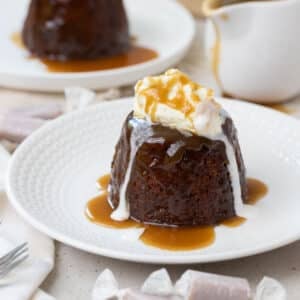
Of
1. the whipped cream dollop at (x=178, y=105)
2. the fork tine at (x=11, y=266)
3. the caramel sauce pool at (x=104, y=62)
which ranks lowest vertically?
the caramel sauce pool at (x=104, y=62)

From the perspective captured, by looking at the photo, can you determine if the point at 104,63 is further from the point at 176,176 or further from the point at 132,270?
the point at 132,270

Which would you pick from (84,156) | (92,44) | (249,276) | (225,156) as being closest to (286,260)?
(249,276)

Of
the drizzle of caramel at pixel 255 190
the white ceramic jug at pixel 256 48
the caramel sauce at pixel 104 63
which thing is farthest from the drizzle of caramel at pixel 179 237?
the caramel sauce at pixel 104 63

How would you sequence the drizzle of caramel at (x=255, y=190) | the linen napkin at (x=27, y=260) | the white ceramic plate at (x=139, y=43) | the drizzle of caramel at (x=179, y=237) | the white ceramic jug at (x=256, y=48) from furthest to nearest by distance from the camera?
the white ceramic plate at (x=139, y=43), the white ceramic jug at (x=256, y=48), the drizzle of caramel at (x=255, y=190), the drizzle of caramel at (x=179, y=237), the linen napkin at (x=27, y=260)

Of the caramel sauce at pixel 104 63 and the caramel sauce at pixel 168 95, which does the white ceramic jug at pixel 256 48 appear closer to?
the caramel sauce at pixel 104 63

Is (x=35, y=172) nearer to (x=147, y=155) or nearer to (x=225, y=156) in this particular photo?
(x=147, y=155)

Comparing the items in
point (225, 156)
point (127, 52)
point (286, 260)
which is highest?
point (225, 156)

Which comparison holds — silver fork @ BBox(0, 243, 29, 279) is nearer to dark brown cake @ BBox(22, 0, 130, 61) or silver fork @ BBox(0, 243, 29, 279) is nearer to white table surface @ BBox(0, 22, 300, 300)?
white table surface @ BBox(0, 22, 300, 300)

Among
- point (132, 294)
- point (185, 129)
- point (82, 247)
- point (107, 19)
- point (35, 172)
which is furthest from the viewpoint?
point (107, 19)
